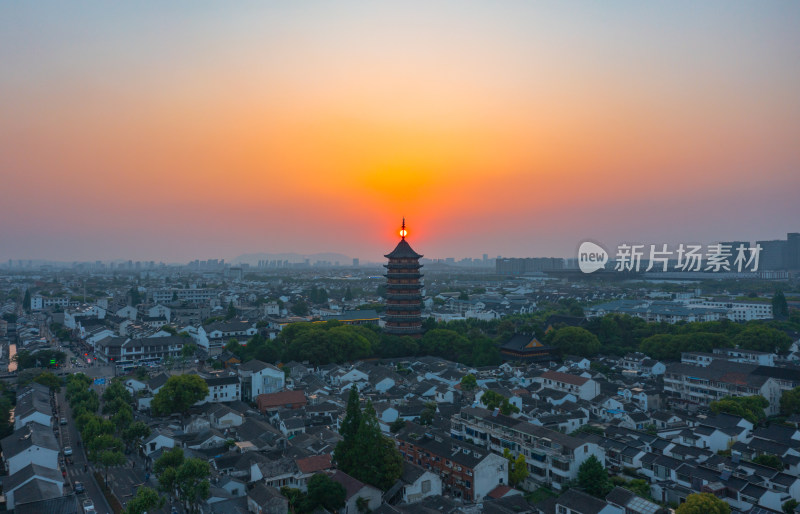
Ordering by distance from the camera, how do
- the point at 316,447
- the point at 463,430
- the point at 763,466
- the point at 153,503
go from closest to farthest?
the point at 153,503
the point at 763,466
the point at 316,447
the point at 463,430

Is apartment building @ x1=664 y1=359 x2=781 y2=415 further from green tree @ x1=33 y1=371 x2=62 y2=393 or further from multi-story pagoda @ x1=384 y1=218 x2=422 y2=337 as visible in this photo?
green tree @ x1=33 y1=371 x2=62 y2=393

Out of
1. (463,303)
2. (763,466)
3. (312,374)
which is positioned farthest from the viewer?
(463,303)

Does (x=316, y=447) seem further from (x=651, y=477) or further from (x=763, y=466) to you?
(x=763, y=466)

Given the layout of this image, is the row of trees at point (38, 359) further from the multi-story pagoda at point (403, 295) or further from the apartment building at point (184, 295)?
the apartment building at point (184, 295)

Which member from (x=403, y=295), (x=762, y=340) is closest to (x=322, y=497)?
(x=403, y=295)

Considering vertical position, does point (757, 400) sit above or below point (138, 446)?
above

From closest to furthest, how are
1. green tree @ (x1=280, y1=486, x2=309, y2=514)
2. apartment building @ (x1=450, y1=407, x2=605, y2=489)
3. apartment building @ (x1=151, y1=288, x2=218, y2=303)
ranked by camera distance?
→ green tree @ (x1=280, y1=486, x2=309, y2=514), apartment building @ (x1=450, y1=407, x2=605, y2=489), apartment building @ (x1=151, y1=288, x2=218, y2=303)

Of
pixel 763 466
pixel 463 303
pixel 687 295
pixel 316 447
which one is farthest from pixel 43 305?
pixel 687 295

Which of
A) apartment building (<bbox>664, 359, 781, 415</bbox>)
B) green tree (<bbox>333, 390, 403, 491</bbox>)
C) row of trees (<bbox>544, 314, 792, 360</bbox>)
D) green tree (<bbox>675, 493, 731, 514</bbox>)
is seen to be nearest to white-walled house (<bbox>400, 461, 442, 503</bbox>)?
green tree (<bbox>333, 390, 403, 491</bbox>)
